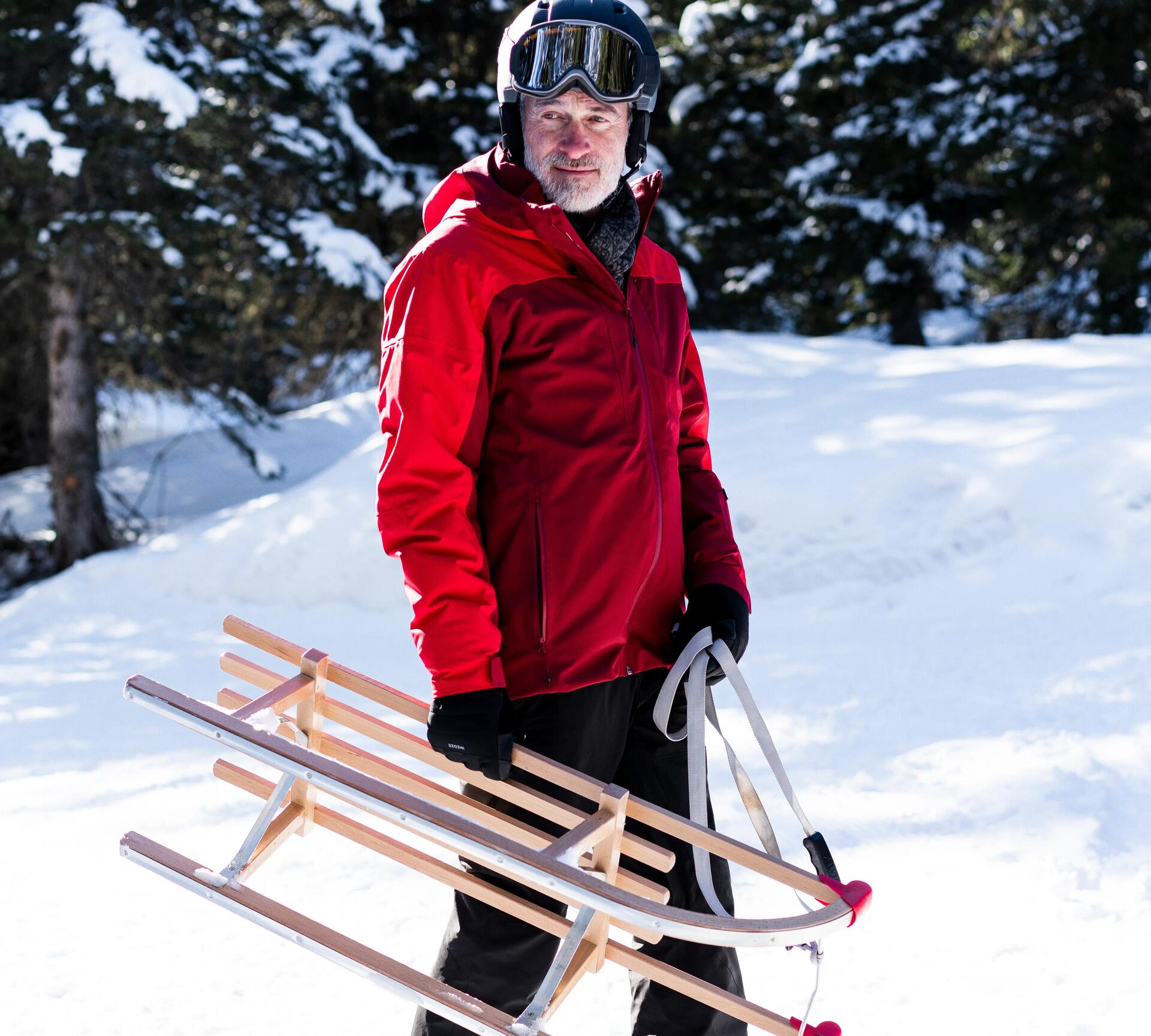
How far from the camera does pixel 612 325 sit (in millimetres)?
2020

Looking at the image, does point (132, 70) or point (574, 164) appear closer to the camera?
point (574, 164)

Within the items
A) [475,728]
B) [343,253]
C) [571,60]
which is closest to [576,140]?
[571,60]

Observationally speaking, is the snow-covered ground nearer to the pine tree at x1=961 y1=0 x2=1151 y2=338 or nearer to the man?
the man

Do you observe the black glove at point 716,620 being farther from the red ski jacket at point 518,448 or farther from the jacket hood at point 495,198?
the jacket hood at point 495,198

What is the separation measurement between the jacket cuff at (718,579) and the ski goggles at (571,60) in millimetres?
903

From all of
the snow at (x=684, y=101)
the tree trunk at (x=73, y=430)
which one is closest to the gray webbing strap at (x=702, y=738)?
the tree trunk at (x=73, y=430)

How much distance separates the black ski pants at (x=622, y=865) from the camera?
2.02m

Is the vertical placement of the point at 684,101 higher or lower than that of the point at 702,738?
higher

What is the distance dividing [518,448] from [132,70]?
725 centimetres

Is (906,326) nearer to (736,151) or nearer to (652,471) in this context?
(736,151)

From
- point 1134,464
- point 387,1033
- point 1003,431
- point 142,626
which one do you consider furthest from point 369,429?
point 387,1033

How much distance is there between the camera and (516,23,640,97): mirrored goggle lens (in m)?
2.04

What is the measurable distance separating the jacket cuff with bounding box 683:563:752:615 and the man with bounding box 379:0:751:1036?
7 centimetres

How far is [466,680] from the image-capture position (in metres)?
1.85
